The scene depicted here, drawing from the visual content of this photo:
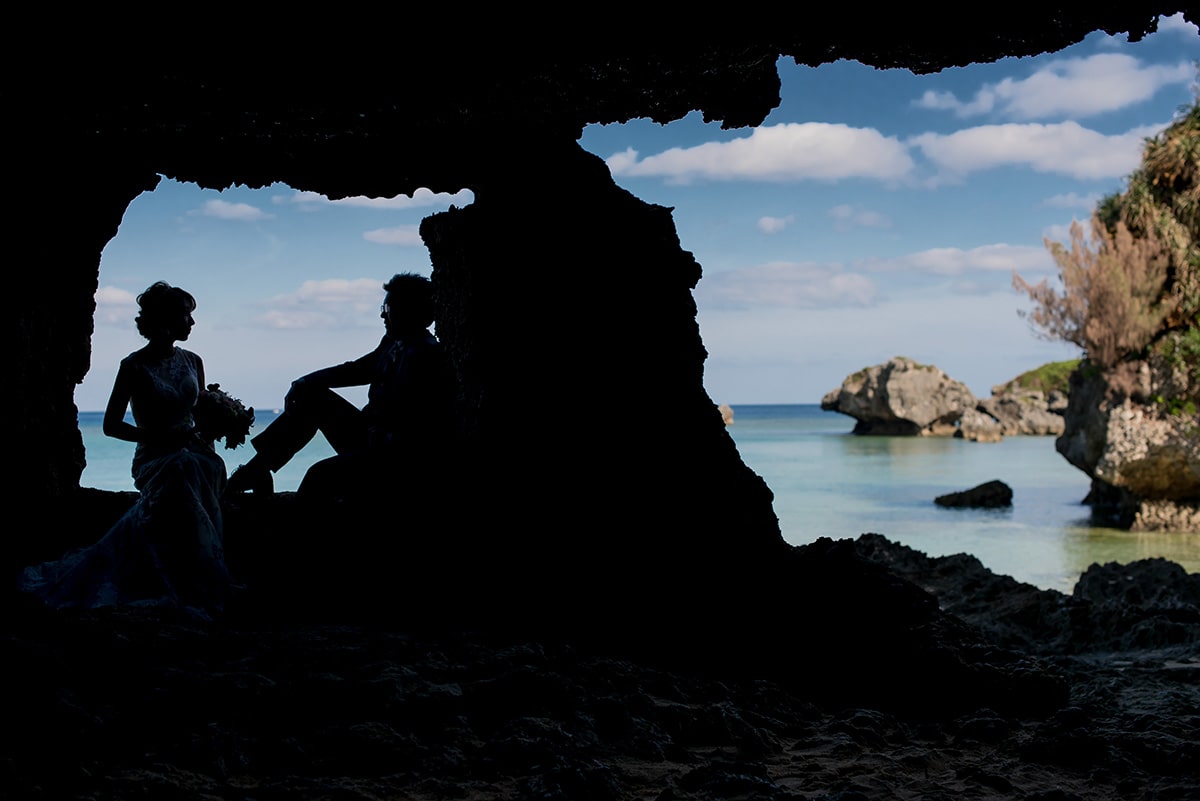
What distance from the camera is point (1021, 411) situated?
48094 millimetres

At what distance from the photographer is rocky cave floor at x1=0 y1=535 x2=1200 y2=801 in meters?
2.97

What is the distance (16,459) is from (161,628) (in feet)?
7.19

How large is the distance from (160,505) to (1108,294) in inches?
728

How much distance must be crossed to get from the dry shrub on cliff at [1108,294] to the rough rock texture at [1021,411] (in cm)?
2832

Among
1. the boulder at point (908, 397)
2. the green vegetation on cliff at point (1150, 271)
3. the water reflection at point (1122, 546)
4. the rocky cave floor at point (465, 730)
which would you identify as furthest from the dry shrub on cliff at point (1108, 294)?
the boulder at point (908, 397)

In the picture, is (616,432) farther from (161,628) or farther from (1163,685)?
(1163,685)

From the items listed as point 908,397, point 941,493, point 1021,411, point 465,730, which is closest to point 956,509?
point 941,493

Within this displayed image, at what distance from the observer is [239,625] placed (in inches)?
184

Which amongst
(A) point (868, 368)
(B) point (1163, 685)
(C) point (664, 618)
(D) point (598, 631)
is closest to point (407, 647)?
(D) point (598, 631)

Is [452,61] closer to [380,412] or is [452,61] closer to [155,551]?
[380,412]

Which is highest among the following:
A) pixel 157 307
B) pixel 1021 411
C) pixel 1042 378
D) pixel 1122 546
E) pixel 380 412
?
pixel 1042 378

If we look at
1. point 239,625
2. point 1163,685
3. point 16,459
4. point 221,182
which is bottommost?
point 1163,685

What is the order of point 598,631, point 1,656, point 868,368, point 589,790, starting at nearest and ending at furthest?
point 589,790 → point 1,656 → point 598,631 → point 868,368

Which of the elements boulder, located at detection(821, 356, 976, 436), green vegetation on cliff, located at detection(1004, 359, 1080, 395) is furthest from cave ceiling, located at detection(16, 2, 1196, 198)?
green vegetation on cliff, located at detection(1004, 359, 1080, 395)
